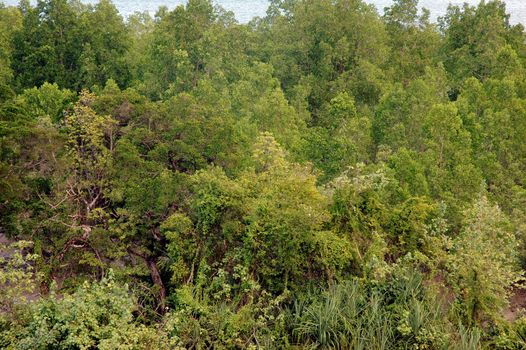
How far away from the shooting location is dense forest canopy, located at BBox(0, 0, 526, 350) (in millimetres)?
10992

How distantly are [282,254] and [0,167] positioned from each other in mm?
7785

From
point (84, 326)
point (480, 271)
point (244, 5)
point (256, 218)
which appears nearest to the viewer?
point (84, 326)

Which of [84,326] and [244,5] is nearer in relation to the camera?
[84,326]

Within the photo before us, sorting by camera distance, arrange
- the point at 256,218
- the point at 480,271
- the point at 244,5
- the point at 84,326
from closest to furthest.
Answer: the point at 84,326
the point at 480,271
the point at 256,218
the point at 244,5

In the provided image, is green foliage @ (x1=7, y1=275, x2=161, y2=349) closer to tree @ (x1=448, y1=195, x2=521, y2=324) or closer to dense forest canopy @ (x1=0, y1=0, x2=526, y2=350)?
dense forest canopy @ (x1=0, y1=0, x2=526, y2=350)

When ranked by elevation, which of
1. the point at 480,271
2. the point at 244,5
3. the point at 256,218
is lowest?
the point at 480,271

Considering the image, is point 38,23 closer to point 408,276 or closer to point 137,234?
point 137,234

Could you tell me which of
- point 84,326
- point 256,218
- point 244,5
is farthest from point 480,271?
point 244,5

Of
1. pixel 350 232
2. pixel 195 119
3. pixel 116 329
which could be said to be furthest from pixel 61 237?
pixel 350 232

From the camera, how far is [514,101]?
2030 centimetres

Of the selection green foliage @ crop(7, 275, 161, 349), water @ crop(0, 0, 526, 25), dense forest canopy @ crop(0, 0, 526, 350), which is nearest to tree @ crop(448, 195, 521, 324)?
dense forest canopy @ crop(0, 0, 526, 350)

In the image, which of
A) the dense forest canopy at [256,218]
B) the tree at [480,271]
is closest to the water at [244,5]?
the dense forest canopy at [256,218]

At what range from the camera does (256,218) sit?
1246 centimetres

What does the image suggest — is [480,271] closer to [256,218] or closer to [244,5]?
[256,218]
